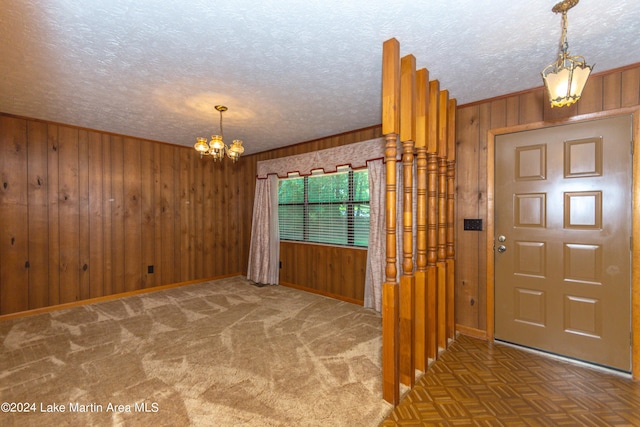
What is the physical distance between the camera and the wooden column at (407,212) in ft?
6.26

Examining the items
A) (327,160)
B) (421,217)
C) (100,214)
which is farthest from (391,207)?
(100,214)

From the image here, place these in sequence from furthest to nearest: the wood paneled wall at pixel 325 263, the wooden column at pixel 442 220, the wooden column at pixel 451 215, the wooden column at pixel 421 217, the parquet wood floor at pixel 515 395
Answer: the wood paneled wall at pixel 325 263 < the wooden column at pixel 451 215 < the wooden column at pixel 442 220 < the wooden column at pixel 421 217 < the parquet wood floor at pixel 515 395

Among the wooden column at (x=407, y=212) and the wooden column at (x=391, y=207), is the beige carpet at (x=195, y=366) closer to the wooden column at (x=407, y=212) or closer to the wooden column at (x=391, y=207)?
the wooden column at (x=391, y=207)

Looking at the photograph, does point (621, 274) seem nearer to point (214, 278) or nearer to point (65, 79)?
point (65, 79)

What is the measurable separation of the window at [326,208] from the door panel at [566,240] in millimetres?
1635

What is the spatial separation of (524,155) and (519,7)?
4.65ft

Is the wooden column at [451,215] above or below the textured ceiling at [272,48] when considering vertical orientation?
below

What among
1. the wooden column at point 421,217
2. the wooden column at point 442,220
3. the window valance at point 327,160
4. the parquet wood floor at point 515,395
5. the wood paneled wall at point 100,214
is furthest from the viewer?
the window valance at point 327,160

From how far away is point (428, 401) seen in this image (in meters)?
1.88

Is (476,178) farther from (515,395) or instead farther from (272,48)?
(272,48)

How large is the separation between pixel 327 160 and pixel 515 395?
319 cm

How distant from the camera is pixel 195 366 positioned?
7.45ft

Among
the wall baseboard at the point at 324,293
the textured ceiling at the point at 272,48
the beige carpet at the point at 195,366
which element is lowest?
the beige carpet at the point at 195,366

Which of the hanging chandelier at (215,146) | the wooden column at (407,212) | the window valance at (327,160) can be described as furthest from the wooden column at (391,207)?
the hanging chandelier at (215,146)
